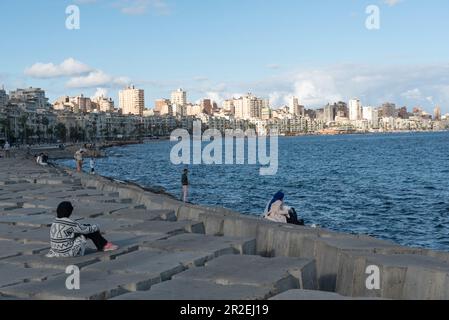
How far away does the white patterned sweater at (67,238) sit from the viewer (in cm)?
745

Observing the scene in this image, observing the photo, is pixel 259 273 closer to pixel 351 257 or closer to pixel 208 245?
pixel 351 257

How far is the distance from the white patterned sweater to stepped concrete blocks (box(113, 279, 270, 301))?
216 cm

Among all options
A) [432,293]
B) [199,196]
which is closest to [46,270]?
[432,293]

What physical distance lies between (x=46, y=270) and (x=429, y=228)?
16.9 meters

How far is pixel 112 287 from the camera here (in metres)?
5.65

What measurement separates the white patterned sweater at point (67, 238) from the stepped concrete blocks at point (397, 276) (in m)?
3.29

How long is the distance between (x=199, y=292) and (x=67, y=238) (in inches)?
108

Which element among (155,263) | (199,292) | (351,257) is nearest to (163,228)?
(155,263)

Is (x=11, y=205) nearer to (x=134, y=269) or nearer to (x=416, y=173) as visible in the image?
(x=134, y=269)

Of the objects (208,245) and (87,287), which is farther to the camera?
(208,245)

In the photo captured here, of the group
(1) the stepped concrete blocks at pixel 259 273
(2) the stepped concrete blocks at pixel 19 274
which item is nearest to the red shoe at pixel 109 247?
(2) the stepped concrete blocks at pixel 19 274

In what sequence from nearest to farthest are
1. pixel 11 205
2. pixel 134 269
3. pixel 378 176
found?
pixel 134 269 < pixel 11 205 < pixel 378 176

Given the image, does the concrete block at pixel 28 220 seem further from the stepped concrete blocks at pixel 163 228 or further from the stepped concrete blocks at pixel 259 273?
the stepped concrete blocks at pixel 259 273

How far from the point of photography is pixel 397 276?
6.06m
